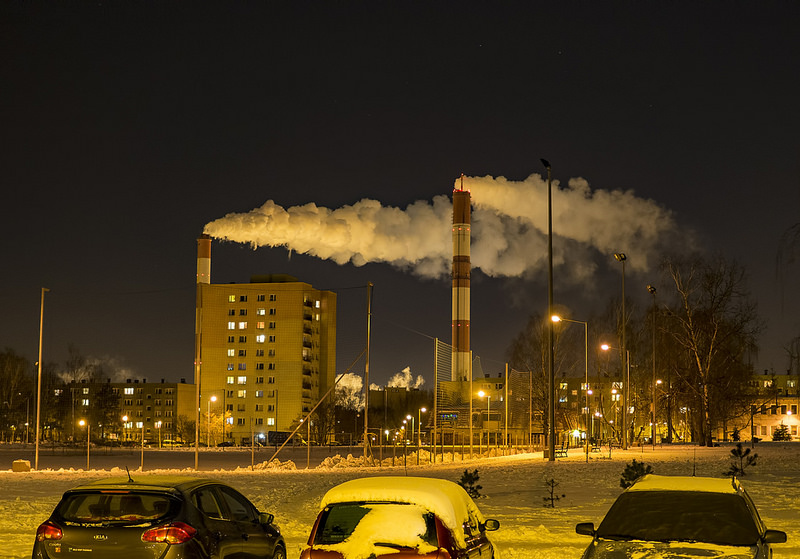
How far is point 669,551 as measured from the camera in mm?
8805

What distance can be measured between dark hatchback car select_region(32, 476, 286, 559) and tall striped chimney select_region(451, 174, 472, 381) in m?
105

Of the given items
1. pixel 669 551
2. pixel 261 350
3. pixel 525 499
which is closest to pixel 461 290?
pixel 261 350

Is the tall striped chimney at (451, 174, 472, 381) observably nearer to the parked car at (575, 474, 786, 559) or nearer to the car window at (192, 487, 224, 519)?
the car window at (192, 487, 224, 519)

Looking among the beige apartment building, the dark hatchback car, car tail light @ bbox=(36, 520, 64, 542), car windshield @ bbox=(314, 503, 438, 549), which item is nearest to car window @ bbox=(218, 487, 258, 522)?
the dark hatchback car

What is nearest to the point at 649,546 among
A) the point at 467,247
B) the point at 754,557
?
the point at 754,557

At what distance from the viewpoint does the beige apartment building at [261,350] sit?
150125mm

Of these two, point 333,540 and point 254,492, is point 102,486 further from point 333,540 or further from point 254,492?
point 254,492

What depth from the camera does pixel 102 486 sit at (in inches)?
398

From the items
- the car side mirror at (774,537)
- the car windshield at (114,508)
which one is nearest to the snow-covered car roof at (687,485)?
the car side mirror at (774,537)

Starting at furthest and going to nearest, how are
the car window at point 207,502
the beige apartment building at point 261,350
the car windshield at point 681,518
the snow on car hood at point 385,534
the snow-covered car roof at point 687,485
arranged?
the beige apartment building at point 261,350
the car window at point 207,502
the snow-covered car roof at point 687,485
the car windshield at point 681,518
the snow on car hood at point 385,534

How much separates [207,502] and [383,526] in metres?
2.88

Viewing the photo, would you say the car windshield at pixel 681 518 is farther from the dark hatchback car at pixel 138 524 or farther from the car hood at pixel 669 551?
the dark hatchback car at pixel 138 524

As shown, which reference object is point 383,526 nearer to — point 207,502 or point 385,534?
point 385,534

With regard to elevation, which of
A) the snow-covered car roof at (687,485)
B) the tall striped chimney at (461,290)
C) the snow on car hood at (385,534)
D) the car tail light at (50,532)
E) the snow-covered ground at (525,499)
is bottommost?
the snow-covered ground at (525,499)
